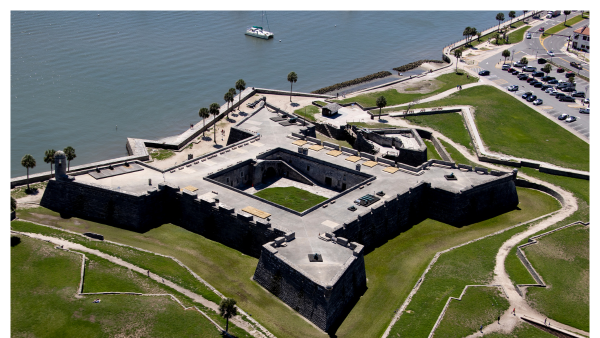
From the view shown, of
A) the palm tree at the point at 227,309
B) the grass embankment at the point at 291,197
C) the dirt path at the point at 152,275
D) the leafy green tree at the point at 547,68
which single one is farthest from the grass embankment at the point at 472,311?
the leafy green tree at the point at 547,68

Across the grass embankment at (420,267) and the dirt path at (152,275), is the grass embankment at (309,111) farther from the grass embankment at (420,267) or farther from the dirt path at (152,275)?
the dirt path at (152,275)

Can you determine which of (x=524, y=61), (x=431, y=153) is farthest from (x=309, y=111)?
(x=524, y=61)

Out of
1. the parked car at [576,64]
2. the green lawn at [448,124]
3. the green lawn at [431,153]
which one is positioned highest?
the parked car at [576,64]

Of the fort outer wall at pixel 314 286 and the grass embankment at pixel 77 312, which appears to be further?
the fort outer wall at pixel 314 286

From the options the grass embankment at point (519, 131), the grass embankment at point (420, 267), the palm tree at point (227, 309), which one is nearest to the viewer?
the palm tree at point (227, 309)

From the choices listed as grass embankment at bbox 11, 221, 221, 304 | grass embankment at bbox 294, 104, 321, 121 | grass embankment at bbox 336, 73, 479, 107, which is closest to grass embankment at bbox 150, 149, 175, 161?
grass embankment at bbox 11, 221, 221, 304

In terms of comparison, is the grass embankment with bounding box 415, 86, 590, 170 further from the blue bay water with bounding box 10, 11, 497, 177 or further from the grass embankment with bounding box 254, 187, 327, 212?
the blue bay water with bounding box 10, 11, 497, 177

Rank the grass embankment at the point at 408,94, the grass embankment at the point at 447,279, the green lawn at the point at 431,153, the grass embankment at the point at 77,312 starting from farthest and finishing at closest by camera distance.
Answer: the grass embankment at the point at 408,94 < the green lawn at the point at 431,153 < the grass embankment at the point at 447,279 < the grass embankment at the point at 77,312
